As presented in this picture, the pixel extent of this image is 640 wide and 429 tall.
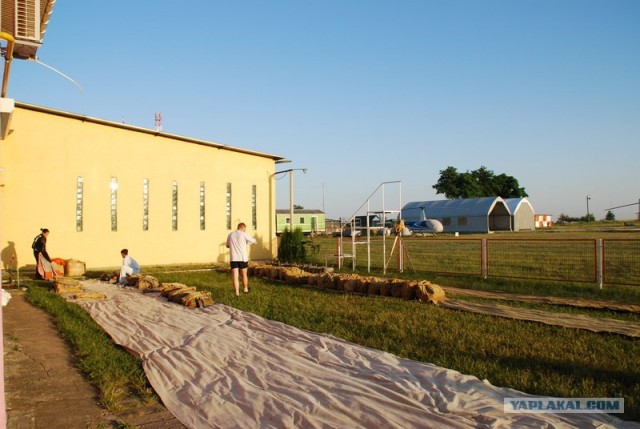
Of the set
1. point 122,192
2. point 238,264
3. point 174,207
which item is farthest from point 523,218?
point 238,264

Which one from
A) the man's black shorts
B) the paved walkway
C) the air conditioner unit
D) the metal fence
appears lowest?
the paved walkway

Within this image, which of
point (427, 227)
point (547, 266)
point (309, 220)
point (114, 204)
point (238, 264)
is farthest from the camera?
point (309, 220)

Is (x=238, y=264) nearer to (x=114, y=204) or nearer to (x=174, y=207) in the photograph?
(x=114, y=204)

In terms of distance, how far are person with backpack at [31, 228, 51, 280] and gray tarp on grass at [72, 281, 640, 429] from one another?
853 centimetres

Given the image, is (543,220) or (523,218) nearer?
(523,218)

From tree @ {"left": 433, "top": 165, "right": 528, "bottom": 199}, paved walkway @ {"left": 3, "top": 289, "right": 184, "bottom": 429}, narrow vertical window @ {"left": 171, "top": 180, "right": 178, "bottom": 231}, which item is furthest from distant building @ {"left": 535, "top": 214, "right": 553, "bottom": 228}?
paved walkway @ {"left": 3, "top": 289, "right": 184, "bottom": 429}

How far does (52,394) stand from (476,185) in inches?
3405

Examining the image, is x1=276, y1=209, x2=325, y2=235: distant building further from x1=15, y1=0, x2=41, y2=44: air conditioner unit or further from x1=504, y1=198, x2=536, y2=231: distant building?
x1=15, y1=0, x2=41, y2=44: air conditioner unit

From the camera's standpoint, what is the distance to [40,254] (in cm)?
1559

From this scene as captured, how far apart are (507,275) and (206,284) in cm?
879

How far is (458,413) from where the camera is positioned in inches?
177

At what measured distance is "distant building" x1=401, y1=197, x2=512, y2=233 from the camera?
55.5m

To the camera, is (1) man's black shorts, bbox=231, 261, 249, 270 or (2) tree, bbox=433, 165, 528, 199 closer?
(1) man's black shorts, bbox=231, 261, 249, 270

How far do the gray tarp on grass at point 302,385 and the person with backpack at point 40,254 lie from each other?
8530 millimetres
